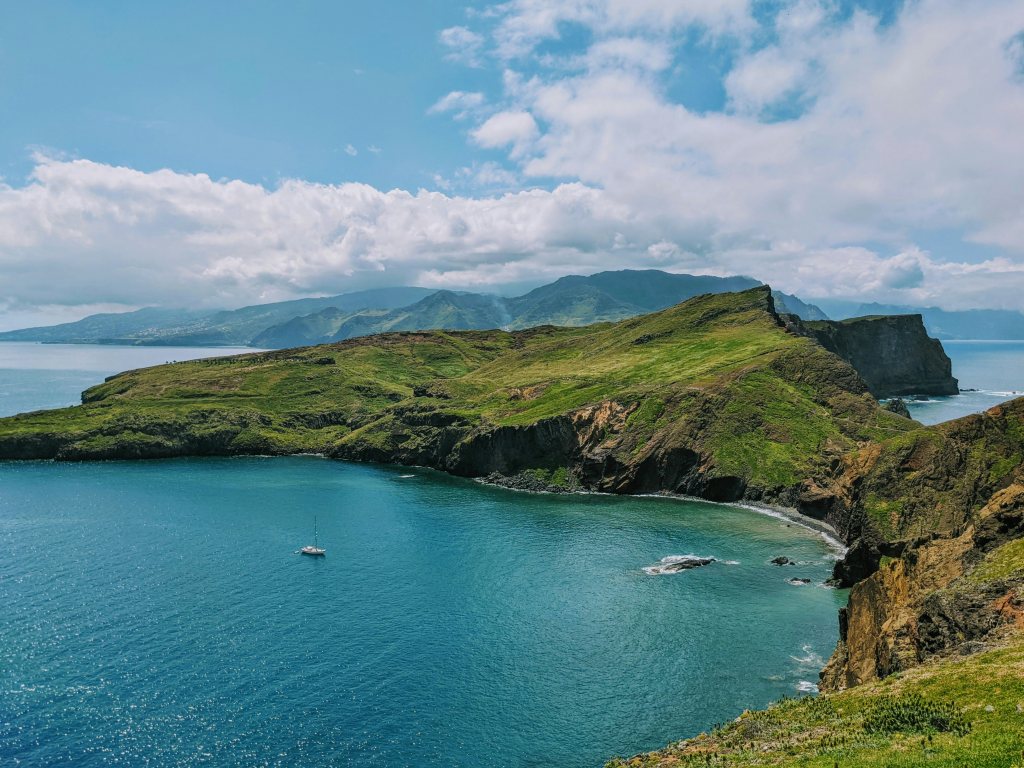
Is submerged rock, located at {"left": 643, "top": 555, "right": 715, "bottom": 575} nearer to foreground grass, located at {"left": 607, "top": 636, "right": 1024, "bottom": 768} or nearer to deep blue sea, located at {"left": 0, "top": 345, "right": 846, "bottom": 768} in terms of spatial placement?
deep blue sea, located at {"left": 0, "top": 345, "right": 846, "bottom": 768}

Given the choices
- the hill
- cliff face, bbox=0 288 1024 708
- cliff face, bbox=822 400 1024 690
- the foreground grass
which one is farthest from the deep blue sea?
the foreground grass

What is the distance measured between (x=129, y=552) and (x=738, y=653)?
9832 centimetres

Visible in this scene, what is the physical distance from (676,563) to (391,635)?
49.1m

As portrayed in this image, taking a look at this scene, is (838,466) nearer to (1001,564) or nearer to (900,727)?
(1001,564)

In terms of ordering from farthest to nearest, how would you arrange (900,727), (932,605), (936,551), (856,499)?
(856,499) → (936,551) → (932,605) → (900,727)

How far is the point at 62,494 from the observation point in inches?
6152

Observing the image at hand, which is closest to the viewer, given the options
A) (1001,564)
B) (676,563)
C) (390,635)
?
(1001,564)

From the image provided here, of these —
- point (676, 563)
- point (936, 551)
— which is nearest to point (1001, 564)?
point (936, 551)

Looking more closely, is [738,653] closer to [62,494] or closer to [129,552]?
[129,552]

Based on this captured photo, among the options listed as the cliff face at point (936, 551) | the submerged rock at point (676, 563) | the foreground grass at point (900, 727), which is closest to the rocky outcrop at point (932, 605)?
the cliff face at point (936, 551)

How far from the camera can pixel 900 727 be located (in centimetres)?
3678

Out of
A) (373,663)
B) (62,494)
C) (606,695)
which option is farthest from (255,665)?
(62,494)

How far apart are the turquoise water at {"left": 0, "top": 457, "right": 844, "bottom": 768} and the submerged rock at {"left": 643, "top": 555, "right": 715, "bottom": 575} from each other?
2.13 m

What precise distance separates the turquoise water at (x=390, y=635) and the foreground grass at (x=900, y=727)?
14.3 meters
